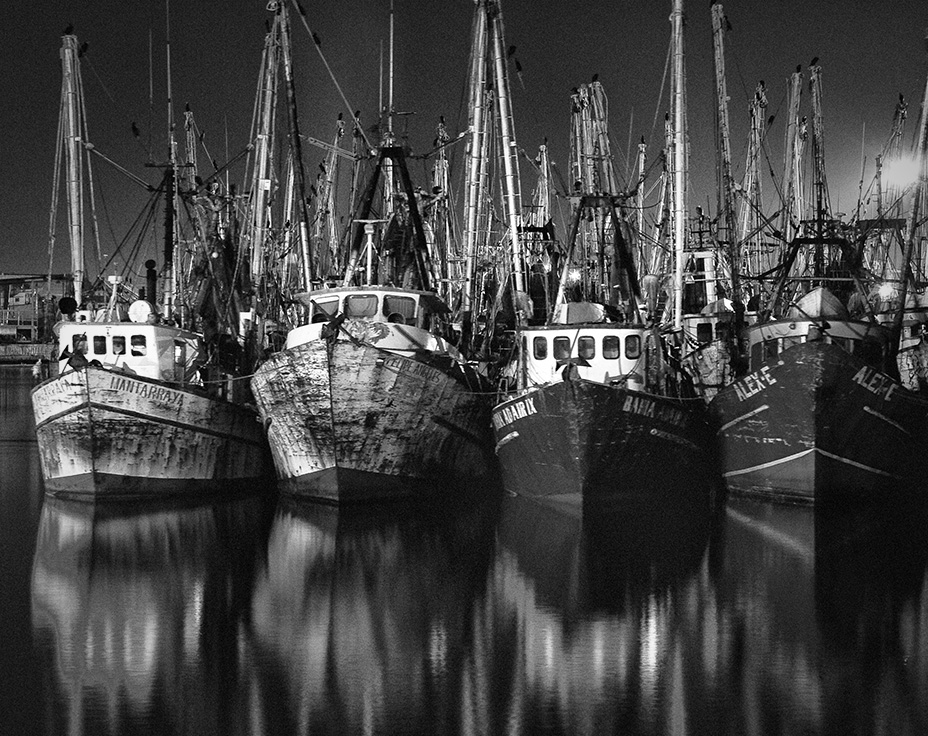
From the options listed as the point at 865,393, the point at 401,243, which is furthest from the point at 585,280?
the point at 865,393

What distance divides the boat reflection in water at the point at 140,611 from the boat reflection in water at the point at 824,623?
6255mm

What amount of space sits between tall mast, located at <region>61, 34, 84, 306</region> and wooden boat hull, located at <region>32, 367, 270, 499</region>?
5.01 meters

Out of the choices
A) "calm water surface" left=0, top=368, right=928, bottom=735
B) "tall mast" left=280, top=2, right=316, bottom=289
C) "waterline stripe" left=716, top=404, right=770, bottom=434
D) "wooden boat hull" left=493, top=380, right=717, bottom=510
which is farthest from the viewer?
"tall mast" left=280, top=2, right=316, bottom=289

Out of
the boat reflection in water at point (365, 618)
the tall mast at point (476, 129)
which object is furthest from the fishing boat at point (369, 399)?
the tall mast at point (476, 129)

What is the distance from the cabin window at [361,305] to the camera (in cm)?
2855

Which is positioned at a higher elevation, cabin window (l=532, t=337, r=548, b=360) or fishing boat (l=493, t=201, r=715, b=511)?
cabin window (l=532, t=337, r=548, b=360)

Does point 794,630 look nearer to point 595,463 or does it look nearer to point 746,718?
point 746,718

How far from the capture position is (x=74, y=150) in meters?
33.6

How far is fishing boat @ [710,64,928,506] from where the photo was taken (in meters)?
26.0

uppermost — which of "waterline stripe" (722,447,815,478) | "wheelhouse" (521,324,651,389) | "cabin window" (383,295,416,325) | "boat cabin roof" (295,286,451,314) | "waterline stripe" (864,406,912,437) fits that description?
"boat cabin roof" (295,286,451,314)

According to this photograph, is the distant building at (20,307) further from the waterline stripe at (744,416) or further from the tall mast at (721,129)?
the waterline stripe at (744,416)

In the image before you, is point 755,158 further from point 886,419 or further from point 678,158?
point 886,419

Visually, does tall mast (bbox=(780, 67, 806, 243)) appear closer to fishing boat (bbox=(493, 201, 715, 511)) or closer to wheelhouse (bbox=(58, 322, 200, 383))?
fishing boat (bbox=(493, 201, 715, 511))

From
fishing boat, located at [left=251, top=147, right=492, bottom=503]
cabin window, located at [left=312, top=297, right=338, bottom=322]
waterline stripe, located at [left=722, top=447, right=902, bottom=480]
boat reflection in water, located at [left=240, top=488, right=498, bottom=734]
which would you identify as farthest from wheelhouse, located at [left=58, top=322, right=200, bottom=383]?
waterline stripe, located at [left=722, top=447, right=902, bottom=480]
